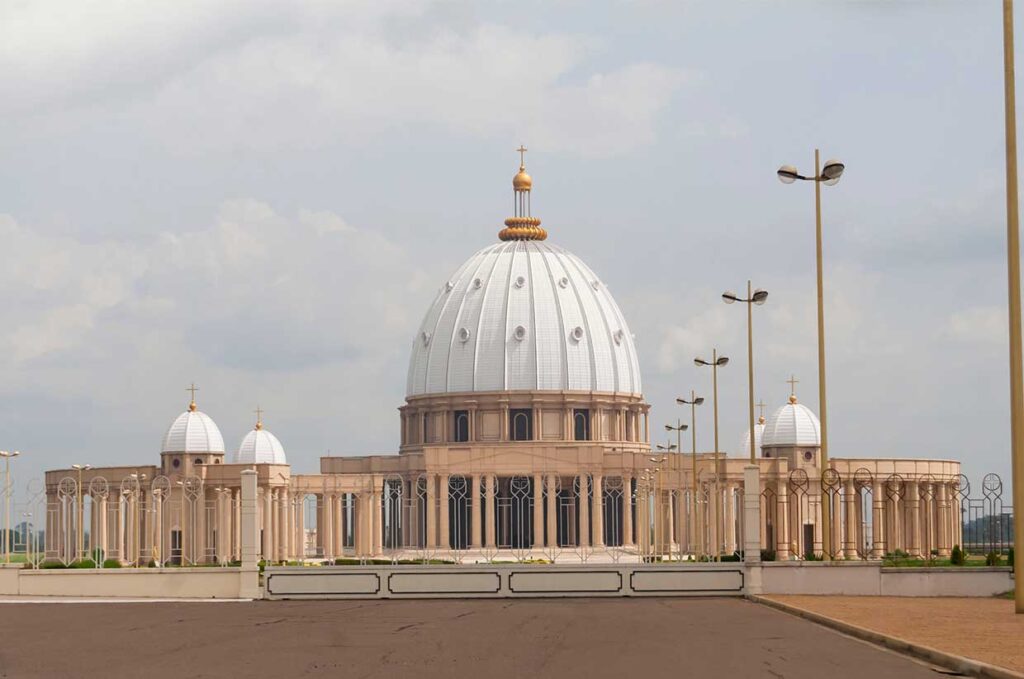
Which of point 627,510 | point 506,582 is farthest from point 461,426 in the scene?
point 506,582

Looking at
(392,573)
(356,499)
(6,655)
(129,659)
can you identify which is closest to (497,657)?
(129,659)

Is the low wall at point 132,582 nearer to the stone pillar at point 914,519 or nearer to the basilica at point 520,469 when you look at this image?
the basilica at point 520,469

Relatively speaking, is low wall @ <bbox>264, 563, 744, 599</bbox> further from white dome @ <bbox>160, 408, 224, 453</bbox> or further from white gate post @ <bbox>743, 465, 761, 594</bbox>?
white dome @ <bbox>160, 408, 224, 453</bbox>

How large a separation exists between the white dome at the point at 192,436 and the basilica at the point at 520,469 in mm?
119

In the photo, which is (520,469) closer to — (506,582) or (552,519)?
(552,519)

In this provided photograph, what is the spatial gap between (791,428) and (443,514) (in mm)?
22879

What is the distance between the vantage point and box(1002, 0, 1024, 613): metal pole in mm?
30781

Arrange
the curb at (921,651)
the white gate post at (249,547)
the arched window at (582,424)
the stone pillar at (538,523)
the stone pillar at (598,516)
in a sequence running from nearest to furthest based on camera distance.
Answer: the curb at (921,651) → the white gate post at (249,547) → the stone pillar at (538,523) → the stone pillar at (598,516) → the arched window at (582,424)

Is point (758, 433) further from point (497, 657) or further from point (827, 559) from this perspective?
point (497, 657)

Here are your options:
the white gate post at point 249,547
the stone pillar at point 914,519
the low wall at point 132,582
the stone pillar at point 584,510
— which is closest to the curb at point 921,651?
the white gate post at point 249,547

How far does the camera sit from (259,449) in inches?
4936

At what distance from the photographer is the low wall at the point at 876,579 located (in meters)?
41.9

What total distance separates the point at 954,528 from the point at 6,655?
9253cm

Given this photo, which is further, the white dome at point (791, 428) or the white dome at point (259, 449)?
the white dome at point (259, 449)
